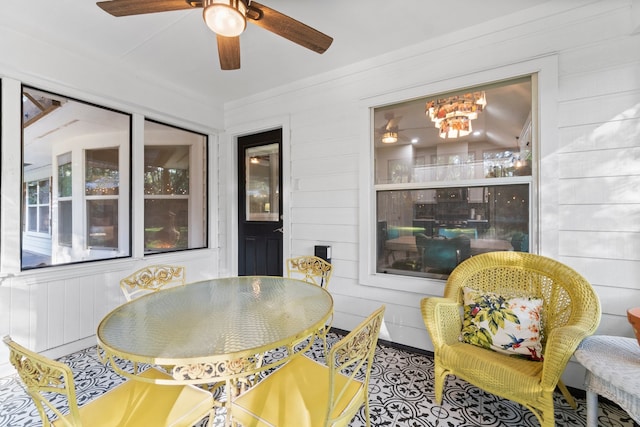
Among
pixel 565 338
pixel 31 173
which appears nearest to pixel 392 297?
pixel 565 338

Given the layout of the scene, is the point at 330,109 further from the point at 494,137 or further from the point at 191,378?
the point at 191,378

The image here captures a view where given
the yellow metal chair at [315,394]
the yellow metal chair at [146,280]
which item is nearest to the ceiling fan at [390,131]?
the yellow metal chair at [315,394]

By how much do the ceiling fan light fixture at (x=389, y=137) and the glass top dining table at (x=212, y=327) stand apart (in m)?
1.63

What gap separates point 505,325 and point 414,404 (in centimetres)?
79

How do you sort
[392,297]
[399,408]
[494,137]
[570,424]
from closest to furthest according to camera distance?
1. [570,424]
2. [399,408]
3. [494,137]
4. [392,297]

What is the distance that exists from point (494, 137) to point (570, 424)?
1981mm

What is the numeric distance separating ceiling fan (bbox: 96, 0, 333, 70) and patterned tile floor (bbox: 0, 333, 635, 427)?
2291 mm

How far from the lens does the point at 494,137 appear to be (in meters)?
2.36

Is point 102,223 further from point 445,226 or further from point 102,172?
point 445,226

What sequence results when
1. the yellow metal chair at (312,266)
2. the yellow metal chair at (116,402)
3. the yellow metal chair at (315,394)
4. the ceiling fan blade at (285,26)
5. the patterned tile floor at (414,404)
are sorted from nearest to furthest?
the yellow metal chair at (116,402) < the yellow metal chair at (315,394) < the ceiling fan blade at (285,26) < the patterned tile floor at (414,404) < the yellow metal chair at (312,266)

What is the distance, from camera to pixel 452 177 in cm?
254

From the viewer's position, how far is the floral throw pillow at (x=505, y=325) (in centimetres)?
178

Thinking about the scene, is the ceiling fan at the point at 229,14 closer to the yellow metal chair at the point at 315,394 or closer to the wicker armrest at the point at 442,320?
the yellow metal chair at the point at 315,394

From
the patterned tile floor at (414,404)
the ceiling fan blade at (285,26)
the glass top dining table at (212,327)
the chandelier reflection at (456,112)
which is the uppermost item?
the ceiling fan blade at (285,26)
